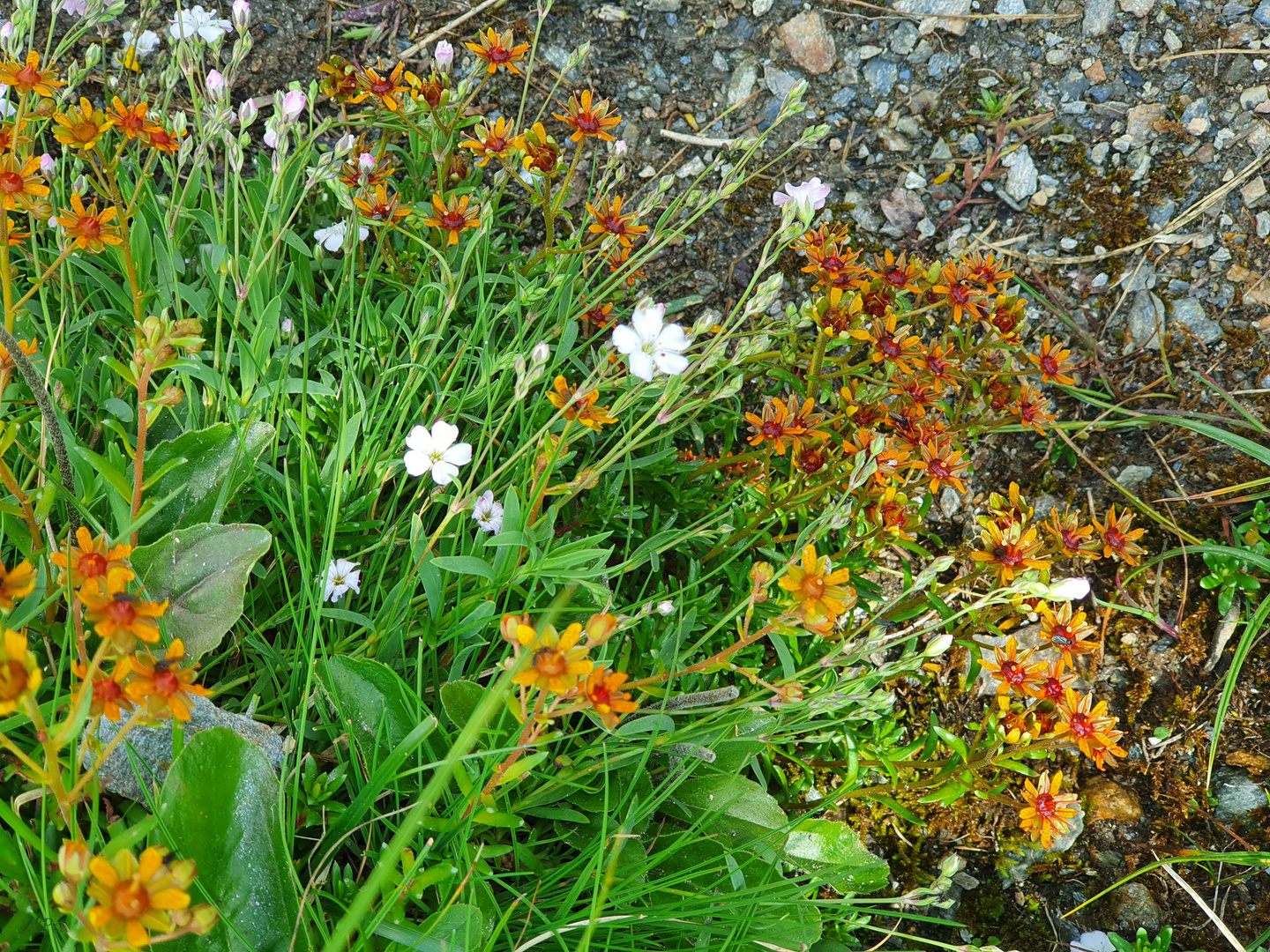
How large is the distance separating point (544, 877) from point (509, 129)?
5.02 feet

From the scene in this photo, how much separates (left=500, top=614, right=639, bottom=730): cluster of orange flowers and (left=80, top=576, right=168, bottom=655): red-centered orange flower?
367 mm

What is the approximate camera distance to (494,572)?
1.55 m

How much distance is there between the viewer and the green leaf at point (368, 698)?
57.9 inches

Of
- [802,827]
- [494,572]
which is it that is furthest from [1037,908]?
[494,572]

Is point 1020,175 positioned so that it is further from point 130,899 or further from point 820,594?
point 130,899

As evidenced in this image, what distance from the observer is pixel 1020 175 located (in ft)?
8.74

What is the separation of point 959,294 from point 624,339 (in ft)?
3.14

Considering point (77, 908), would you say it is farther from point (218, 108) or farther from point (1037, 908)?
point (1037, 908)

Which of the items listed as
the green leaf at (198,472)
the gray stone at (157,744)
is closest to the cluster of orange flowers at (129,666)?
the gray stone at (157,744)

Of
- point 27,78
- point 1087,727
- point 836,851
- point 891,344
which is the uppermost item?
point 27,78

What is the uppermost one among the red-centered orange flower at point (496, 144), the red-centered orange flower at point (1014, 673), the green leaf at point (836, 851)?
the red-centered orange flower at point (496, 144)

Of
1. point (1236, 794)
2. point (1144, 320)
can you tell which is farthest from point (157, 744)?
point (1144, 320)

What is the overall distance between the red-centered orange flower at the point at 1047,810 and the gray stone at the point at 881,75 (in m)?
2.01

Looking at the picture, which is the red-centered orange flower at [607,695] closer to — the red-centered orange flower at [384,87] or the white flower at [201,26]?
the red-centered orange flower at [384,87]
